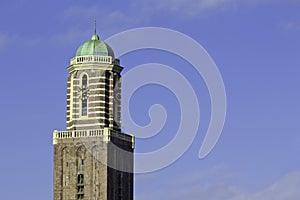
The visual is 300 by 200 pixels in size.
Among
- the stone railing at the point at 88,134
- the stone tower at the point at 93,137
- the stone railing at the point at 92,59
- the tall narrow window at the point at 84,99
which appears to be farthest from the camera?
the stone railing at the point at 92,59

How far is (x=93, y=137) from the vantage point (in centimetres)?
17912

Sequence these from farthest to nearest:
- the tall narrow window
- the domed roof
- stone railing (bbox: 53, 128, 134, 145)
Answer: the domed roof → the tall narrow window → stone railing (bbox: 53, 128, 134, 145)

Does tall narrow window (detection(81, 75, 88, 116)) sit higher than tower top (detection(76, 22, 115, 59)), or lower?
lower

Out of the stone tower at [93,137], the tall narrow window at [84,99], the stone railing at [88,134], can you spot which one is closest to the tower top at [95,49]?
the stone tower at [93,137]

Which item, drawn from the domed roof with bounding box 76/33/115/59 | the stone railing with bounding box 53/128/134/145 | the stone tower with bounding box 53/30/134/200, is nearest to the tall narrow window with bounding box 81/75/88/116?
the stone tower with bounding box 53/30/134/200

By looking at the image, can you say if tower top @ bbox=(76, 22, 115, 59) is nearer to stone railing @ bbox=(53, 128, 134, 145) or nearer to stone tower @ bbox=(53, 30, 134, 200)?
stone tower @ bbox=(53, 30, 134, 200)

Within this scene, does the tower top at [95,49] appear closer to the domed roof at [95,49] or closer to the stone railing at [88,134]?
the domed roof at [95,49]

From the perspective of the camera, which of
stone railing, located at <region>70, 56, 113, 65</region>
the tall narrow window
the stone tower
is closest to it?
the stone tower

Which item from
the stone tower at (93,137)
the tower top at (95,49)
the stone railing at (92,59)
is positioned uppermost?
the tower top at (95,49)

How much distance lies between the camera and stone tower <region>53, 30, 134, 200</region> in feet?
583

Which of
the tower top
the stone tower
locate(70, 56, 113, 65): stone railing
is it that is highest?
the tower top

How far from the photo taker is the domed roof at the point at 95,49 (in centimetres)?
18275

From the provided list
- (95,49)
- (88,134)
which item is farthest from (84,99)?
(95,49)

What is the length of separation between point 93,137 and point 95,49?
507 inches
